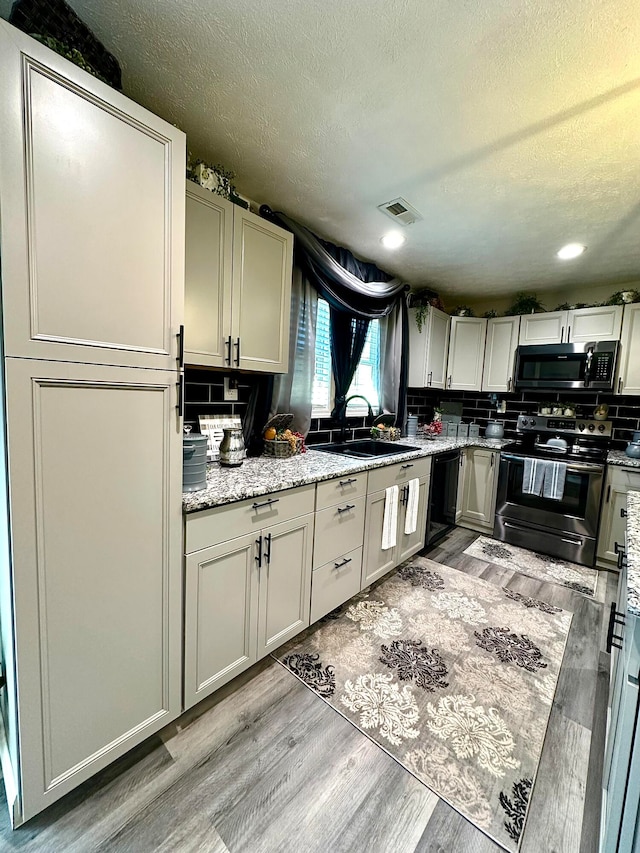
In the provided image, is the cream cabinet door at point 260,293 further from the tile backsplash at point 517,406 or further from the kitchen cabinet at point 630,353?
the kitchen cabinet at point 630,353

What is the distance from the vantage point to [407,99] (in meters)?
1.32

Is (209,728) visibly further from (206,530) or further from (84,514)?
(84,514)

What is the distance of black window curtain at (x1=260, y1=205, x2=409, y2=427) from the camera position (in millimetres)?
2250

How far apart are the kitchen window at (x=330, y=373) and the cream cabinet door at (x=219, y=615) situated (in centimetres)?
150

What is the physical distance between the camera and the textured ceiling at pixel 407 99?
1.05 meters

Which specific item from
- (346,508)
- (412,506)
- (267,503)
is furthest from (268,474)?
(412,506)

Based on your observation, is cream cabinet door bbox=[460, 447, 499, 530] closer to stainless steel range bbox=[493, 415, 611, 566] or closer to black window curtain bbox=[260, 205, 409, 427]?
stainless steel range bbox=[493, 415, 611, 566]

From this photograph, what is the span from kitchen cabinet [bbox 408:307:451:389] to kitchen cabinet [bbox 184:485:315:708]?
7.71 ft

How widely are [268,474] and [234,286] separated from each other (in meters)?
0.98

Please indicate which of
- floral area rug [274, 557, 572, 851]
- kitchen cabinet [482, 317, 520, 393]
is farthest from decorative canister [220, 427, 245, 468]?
kitchen cabinet [482, 317, 520, 393]

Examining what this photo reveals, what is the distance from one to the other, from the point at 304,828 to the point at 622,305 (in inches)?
160

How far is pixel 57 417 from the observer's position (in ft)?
3.12

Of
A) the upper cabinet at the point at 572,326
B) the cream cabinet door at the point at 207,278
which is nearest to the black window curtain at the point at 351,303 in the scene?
the cream cabinet door at the point at 207,278

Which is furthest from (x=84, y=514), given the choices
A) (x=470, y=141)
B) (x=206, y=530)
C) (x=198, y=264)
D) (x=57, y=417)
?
(x=470, y=141)
